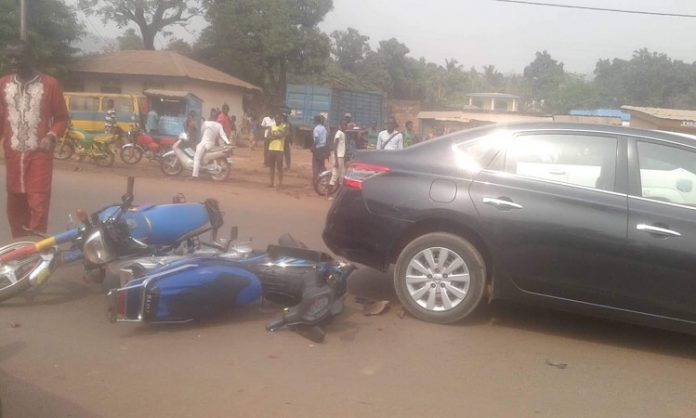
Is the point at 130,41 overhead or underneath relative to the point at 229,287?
overhead

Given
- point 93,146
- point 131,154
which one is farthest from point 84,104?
point 93,146

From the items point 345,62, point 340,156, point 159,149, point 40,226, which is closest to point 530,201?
point 40,226

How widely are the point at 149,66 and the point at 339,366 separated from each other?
28521 millimetres

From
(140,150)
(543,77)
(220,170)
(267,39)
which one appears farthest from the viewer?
(543,77)

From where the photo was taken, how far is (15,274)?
5.18 m

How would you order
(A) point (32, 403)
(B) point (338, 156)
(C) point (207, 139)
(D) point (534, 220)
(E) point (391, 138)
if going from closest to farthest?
(A) point (32, 403) → (D) point (534, 220) → (E) point (391, 138) → (B) point (338, 156) → (C) point (207, 139)

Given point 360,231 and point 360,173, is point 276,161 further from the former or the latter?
point 360,231

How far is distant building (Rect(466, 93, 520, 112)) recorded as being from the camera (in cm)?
6078

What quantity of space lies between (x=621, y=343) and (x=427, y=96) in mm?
54838

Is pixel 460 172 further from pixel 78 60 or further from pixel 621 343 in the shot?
pixel 78 60

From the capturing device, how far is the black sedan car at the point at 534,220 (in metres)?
4.86

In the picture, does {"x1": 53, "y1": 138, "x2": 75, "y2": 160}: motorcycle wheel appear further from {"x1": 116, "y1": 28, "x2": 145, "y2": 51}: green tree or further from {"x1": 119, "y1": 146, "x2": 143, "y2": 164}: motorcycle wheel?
{"x1": 116, "y1": 28, "x2": 145, "y2": 51}: green tree

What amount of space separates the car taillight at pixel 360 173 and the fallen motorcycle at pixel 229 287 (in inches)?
24.2

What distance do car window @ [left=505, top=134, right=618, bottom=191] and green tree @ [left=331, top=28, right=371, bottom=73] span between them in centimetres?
4935
